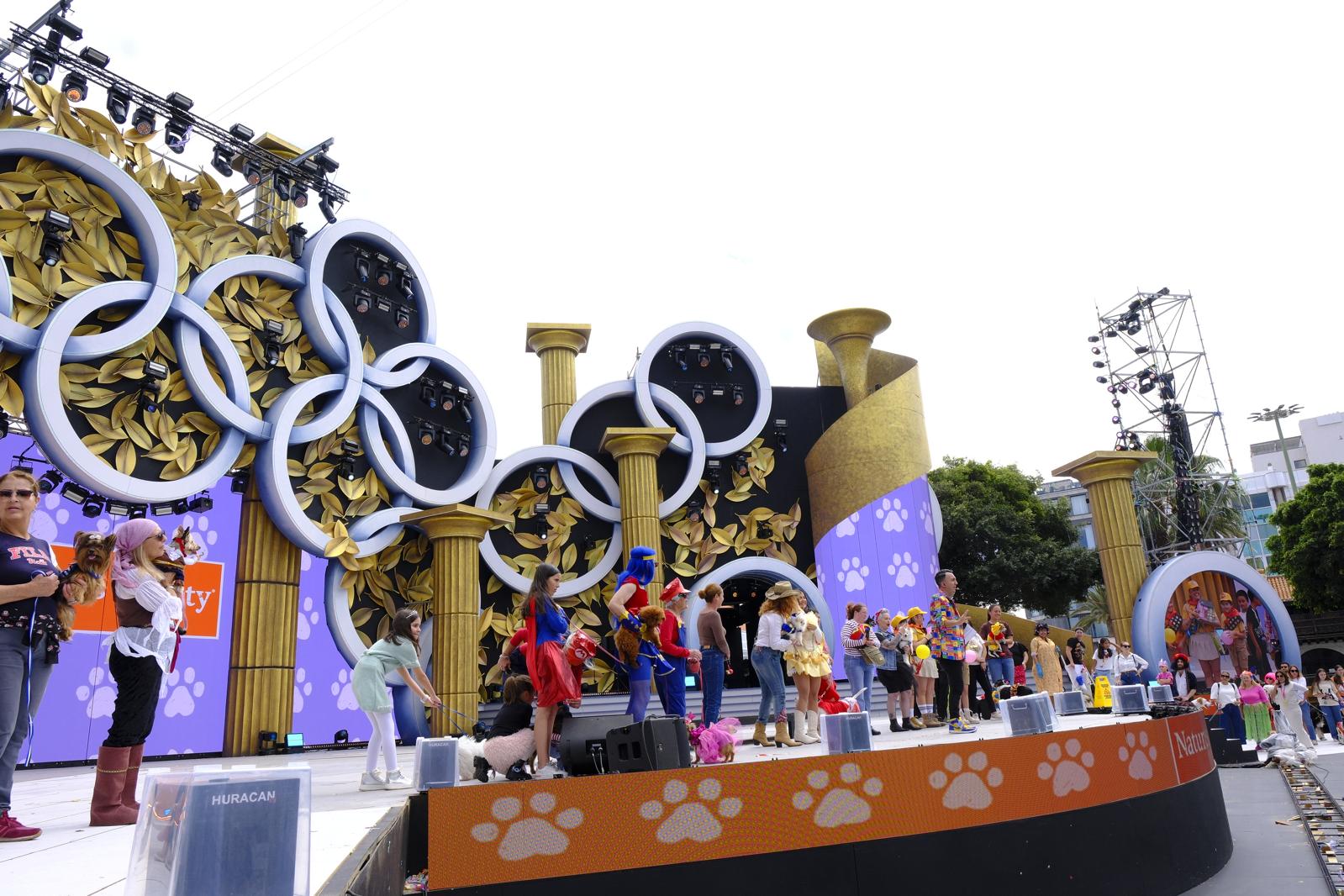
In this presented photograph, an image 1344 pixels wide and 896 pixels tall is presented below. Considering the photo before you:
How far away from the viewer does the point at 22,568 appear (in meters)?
3.80

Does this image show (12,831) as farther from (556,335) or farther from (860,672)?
(556,335)

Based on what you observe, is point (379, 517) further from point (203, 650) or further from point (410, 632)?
point (410, 632)

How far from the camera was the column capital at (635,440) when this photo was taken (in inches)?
622

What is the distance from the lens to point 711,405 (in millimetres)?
17656

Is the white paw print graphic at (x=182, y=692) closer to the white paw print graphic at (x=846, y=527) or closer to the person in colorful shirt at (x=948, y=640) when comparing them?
the person in colorful shirt at (x=948, y=640)

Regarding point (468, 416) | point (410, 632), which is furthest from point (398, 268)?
point (410, 632)

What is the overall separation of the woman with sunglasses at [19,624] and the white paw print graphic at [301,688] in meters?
9.16

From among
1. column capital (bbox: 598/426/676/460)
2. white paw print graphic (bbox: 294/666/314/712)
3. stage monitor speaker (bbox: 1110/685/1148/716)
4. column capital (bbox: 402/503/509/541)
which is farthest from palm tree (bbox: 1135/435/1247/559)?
white paw print graphic (bbox: 294/666/314/712)

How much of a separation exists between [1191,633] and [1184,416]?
7621 mm

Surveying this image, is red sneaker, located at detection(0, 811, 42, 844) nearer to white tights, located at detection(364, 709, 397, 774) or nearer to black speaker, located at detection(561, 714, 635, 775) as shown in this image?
black speaker, located at detection(561, 714, 635, 775)

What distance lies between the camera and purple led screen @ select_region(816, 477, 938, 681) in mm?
16766

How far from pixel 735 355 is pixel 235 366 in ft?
30.5

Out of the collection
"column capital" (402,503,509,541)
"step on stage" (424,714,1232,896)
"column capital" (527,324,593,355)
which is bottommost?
"step on stage" (424,714,1232,896)

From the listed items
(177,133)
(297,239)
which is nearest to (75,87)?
(177,133)
